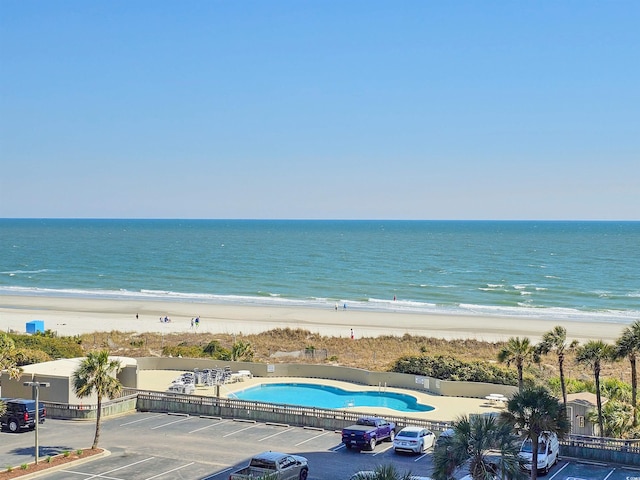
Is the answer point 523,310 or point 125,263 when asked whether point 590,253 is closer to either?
point 523,310

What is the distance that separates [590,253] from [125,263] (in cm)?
10205

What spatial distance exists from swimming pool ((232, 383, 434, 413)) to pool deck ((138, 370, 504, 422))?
384mm

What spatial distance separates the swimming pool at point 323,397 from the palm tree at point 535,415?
54.3 feet

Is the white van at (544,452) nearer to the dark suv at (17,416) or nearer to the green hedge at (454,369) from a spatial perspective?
the green hedge at (454,369)

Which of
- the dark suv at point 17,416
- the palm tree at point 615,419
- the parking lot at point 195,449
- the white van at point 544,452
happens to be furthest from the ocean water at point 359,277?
the dark suv at point 17,416

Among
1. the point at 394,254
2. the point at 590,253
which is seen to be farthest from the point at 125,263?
the point at 590,253

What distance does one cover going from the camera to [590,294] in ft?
328

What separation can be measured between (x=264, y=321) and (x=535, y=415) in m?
58.4

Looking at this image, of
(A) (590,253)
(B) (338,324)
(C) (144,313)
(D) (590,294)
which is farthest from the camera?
(A) (590,253)

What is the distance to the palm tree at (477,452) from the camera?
1644cm

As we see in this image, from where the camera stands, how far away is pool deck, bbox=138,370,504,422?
3391 centimetres

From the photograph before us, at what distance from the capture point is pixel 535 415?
19016mm

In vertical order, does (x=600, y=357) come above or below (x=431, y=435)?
above

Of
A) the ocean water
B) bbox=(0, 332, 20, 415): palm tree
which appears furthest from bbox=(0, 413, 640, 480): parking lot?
the ocean water
